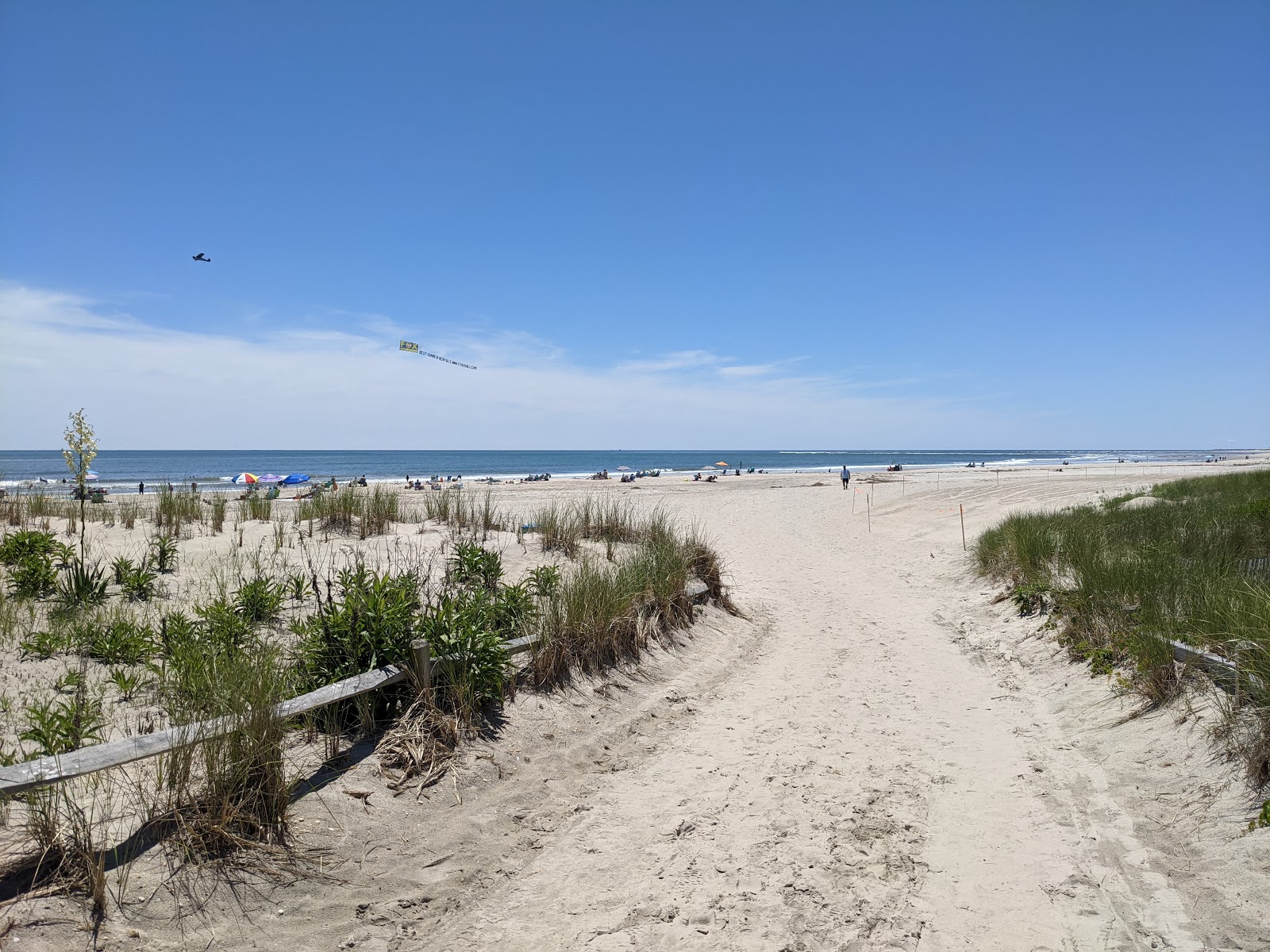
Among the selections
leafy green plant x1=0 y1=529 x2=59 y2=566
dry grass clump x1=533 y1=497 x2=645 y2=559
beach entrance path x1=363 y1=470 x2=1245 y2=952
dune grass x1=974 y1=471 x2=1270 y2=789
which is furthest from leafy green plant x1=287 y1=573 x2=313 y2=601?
dune grass x1=974 y1=471 x2=1270 y2=789

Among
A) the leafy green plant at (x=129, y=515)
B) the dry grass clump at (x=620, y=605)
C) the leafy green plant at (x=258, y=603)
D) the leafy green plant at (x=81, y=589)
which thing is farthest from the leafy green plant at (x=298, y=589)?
the leafy green plant at (x=129, y=515)

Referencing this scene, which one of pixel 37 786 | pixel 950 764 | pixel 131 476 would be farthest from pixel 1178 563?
pixel 131 476

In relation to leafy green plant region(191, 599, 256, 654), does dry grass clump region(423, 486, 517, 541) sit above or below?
above

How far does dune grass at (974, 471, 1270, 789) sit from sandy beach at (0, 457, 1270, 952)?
31cm

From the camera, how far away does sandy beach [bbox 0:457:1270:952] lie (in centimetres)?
347

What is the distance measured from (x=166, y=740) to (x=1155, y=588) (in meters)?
8.35

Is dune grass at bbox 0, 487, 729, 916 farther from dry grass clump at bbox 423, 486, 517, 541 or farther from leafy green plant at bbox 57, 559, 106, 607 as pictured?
dry grass clump at bbox 423, 486, 517, 541

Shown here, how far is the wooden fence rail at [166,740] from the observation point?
10.8ft

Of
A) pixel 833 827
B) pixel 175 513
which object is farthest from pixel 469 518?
pixel 833 827

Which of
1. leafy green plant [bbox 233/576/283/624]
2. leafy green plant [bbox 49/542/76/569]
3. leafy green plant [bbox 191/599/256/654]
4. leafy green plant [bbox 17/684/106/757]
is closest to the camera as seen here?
leafy green plant [bbox 17/684/106/757]

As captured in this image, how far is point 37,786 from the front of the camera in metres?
3.27

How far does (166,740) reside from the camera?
12.4 feet

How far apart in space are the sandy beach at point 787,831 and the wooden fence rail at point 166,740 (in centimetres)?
46

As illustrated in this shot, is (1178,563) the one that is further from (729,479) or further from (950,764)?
(729,479)
